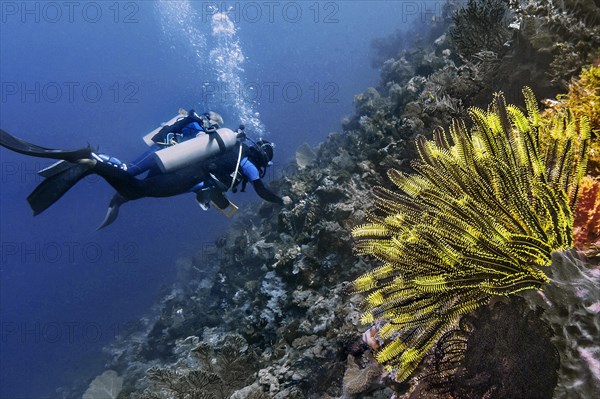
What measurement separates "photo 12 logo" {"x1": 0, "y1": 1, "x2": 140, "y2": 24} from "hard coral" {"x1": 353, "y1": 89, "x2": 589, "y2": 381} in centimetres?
8721

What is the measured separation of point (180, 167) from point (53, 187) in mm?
1750

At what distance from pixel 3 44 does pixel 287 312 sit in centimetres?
10230

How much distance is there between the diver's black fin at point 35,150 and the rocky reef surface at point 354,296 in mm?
3291

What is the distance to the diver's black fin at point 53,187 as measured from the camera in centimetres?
460

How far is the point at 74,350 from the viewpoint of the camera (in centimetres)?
3531

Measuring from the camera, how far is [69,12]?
268 ft

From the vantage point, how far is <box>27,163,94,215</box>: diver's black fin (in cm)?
460

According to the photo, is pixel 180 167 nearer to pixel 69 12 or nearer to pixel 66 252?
pixel 66 252

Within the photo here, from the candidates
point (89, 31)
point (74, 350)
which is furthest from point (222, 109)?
point (89, 31)

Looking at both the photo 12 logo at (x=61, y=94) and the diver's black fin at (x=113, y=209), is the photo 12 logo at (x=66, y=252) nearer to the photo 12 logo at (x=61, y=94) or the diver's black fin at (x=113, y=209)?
the photo 12 logo at (x=61, y=94)

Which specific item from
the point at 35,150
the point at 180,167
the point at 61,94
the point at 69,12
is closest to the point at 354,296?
the point at 180,167

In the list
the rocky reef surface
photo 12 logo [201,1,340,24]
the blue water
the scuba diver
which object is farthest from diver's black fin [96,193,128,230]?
photo 12 logo [201,1,340,24]

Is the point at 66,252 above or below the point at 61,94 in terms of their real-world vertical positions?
below

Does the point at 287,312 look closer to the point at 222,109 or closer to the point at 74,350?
the point at 222,109
